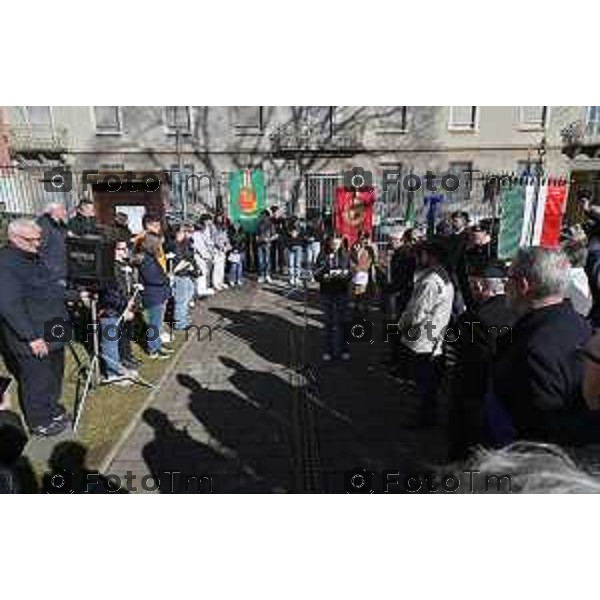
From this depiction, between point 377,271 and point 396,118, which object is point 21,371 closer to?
point 377,271

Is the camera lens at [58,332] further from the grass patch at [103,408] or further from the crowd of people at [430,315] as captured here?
the grass patch at [103,408]

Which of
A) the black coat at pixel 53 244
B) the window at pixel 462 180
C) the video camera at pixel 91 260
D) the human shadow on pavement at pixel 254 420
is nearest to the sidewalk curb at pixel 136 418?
the human shadow on pavement at pixel 254 420

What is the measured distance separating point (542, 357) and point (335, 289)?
4.29m

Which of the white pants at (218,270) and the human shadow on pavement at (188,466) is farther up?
the human shadow on pavement at (188,466)

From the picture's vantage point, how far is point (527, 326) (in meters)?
2.47

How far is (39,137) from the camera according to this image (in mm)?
20250

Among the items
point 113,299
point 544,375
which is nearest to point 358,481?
point 544,375

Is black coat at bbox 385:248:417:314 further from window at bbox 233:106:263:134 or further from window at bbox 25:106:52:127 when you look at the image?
window at bbox 25:106:52:127

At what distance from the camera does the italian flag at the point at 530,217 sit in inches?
325

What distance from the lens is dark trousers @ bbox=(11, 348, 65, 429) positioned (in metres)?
4.92

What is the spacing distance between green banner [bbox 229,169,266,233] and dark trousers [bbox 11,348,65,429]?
858 cm

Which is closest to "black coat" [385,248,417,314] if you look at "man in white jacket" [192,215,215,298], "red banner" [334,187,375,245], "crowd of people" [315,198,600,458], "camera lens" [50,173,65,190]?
"crowd of people" [315,198,600,458]

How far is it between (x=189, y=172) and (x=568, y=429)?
19.1 meters

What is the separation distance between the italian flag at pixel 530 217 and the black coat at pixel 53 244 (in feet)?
21.1
